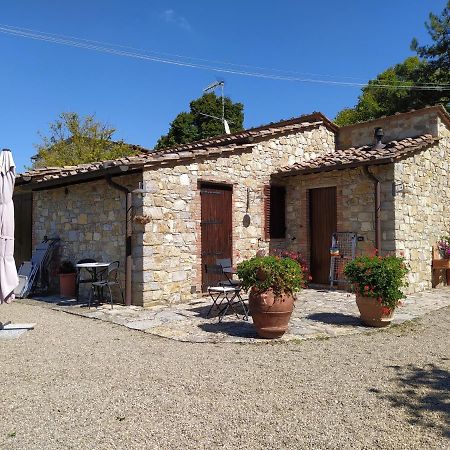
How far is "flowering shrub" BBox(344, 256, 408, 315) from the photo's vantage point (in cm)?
597

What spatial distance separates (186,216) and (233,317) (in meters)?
2.52

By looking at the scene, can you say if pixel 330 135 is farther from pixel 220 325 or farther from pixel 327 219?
pixel 220 325

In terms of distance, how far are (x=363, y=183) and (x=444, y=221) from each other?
3038mm

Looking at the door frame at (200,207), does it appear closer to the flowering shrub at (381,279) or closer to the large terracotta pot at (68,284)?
the large terracotta pot at (68,284)

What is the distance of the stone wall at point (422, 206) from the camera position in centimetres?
905

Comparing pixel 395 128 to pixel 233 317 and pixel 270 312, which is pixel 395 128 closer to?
pixel 233 317

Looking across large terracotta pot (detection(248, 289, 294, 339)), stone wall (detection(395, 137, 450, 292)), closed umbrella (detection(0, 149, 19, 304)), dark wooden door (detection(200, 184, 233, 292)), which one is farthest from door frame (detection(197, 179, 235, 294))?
closed umbrella (detection(0, 149, 19, 304))

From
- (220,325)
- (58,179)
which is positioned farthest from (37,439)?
(58,179)

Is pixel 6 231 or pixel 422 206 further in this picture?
pixel 422 206

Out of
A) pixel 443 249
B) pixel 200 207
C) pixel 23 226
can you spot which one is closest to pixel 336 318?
pixel 200 207

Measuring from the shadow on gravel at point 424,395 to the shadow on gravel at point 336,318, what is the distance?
198cm

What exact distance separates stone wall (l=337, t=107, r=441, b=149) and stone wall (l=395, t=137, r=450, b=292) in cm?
39

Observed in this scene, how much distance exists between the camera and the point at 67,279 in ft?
29.9

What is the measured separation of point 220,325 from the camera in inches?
243
